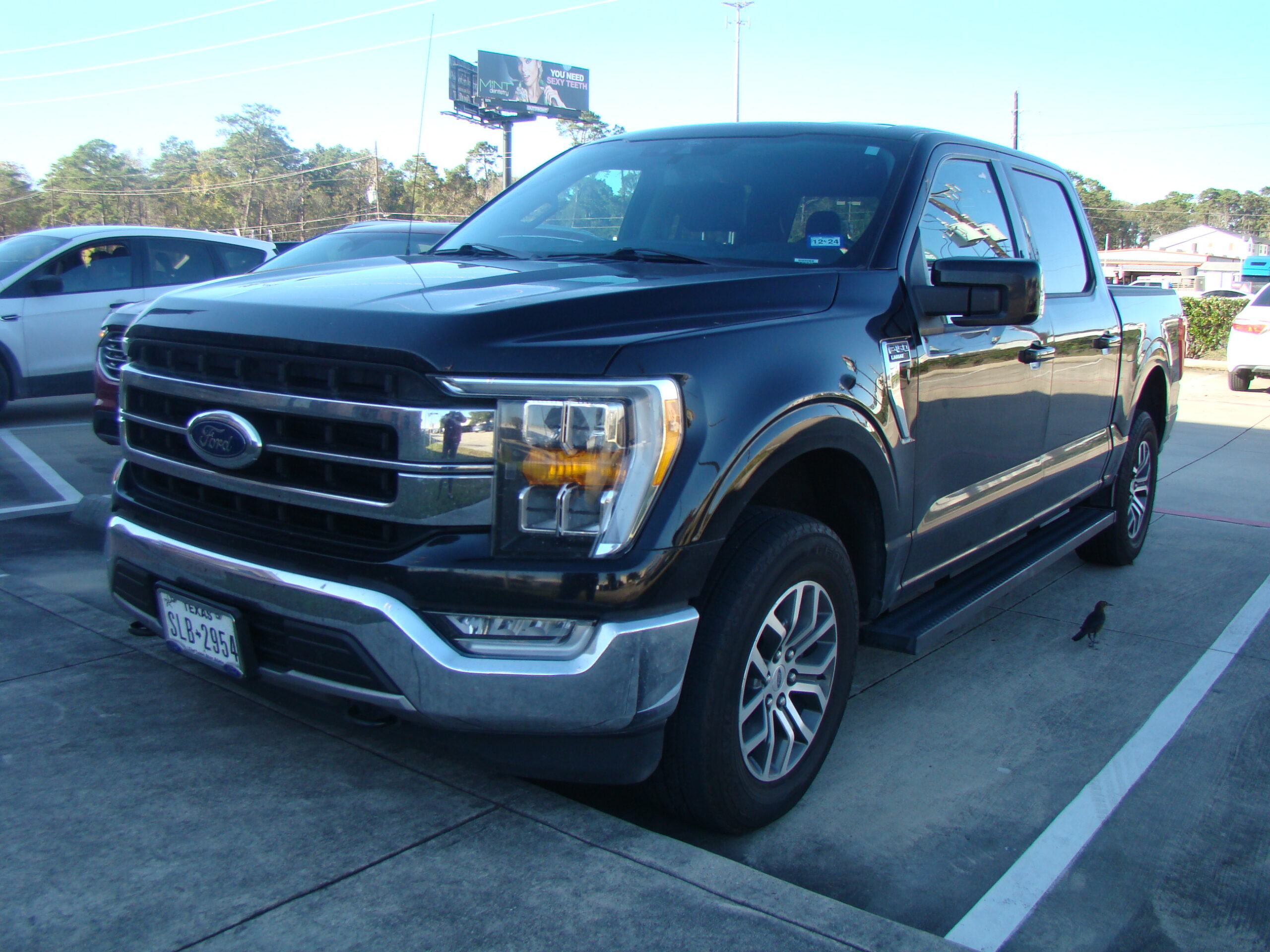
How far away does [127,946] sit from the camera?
214 cm

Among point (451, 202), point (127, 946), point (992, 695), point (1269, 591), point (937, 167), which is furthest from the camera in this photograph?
point (451, 202)

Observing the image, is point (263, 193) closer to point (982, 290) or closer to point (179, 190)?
point (179, 190)

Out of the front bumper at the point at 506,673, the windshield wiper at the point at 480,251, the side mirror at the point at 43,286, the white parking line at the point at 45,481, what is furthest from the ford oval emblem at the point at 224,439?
the side mirror at the point at 43,286

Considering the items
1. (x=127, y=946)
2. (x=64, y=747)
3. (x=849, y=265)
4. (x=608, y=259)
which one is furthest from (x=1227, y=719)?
(x=64, y=747)

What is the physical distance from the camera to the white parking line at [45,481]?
6180mm

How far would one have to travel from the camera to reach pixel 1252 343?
15.0 metres

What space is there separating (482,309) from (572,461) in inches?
16.7

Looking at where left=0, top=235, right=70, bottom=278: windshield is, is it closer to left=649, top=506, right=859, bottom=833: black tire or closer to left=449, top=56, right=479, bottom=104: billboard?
left=649, top=506, right=859, bottom=833: black tire

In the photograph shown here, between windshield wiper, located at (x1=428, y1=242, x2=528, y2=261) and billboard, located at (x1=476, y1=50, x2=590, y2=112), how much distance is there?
58.4 m

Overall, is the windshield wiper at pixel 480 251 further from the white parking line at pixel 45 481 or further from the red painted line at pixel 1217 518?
the red painted line at pixel 1217 518

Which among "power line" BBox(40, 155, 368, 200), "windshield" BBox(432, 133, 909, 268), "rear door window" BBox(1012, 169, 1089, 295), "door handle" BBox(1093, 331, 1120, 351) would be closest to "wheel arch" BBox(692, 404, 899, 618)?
"windshield" BBox(432, 133, 909, 268)

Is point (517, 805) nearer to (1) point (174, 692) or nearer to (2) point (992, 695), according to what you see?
(1) point (174, 692)

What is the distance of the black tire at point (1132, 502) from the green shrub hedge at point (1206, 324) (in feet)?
59.9

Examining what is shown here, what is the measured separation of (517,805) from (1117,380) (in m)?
3.67
